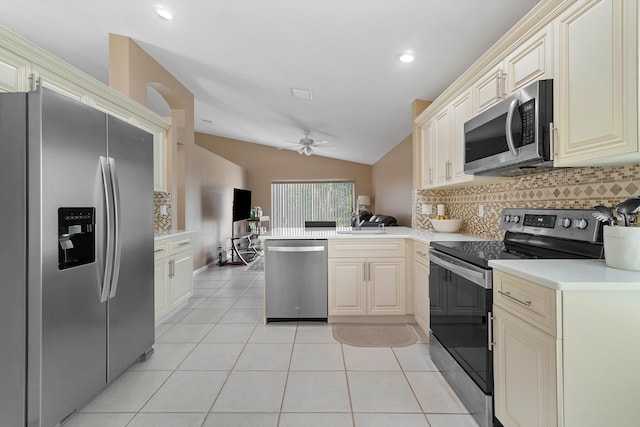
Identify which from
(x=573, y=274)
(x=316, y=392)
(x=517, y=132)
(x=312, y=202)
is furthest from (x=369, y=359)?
(x=312, y=202)

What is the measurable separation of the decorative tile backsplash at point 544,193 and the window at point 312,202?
19.5 feet

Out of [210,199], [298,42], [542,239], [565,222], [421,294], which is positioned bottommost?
[421,294]

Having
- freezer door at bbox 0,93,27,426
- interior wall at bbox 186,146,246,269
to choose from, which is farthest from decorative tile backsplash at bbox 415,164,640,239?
interior wall at bbox 186,146,246,269

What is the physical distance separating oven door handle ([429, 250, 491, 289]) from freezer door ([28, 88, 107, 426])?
2.13m

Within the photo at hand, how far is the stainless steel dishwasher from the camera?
9.86 ft

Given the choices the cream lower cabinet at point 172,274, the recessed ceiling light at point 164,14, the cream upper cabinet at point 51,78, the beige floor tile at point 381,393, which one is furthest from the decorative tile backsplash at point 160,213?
the beige floor tile at point 381,393

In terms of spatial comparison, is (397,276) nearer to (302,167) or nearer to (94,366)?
(94,366)

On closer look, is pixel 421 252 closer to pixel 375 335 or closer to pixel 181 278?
pixel 375 335

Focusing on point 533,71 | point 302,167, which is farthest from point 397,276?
point 302,167

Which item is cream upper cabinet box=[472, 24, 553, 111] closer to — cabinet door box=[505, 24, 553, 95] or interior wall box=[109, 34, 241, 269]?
cabinet door box=[505, 24, 553, 95]

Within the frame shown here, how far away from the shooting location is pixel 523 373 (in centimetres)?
129

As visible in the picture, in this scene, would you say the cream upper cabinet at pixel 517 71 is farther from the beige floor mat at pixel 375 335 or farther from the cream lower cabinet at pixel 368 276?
the beige floor mat at pixel 375 335

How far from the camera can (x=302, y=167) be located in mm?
9336

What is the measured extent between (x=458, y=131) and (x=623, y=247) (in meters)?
1.64
